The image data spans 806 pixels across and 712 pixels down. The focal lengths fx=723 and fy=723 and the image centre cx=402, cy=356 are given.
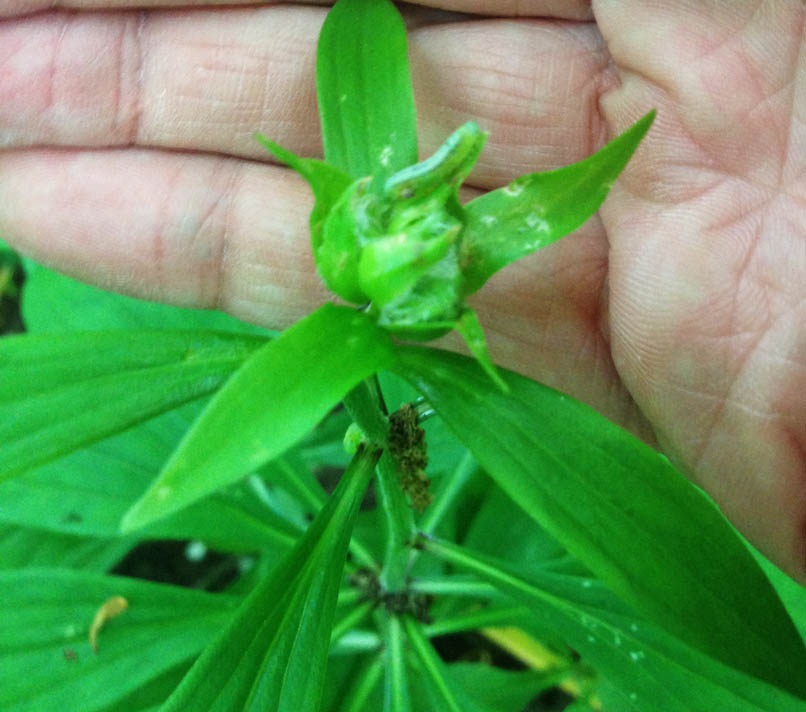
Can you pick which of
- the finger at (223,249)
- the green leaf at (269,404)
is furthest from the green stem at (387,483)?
the finger at (223,249)

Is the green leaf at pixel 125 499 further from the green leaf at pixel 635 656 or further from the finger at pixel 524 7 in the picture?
the finger at pixel 524 7

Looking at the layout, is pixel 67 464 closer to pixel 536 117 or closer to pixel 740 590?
pixel 536 117

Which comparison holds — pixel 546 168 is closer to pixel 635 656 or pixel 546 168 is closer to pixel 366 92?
pixel 366 92

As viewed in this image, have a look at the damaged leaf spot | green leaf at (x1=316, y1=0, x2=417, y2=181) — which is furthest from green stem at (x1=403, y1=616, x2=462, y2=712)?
green leaf at (x1=316, y1=0, x2=417, y2=181)

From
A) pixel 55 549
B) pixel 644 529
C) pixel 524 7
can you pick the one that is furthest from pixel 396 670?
pixel 524 7

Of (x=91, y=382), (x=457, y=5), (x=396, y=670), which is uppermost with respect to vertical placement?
(x=457, y=5)

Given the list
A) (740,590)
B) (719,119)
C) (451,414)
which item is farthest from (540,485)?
(719,119)
